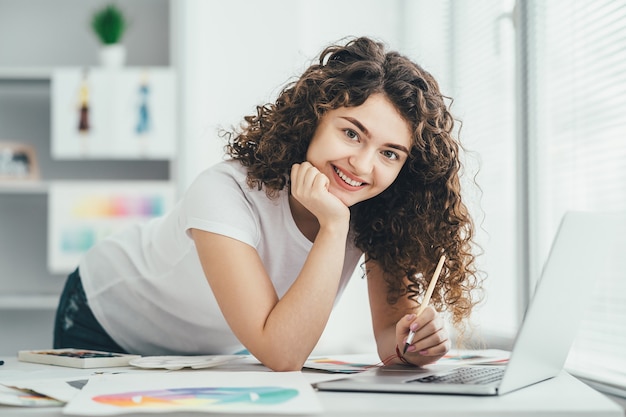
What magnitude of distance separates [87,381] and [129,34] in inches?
97.4

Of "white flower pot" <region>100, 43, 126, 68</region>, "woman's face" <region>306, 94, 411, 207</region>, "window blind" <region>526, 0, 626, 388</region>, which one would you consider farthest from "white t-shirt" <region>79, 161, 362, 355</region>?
"white flower pot" <region>100, 43, 126, 68</region>

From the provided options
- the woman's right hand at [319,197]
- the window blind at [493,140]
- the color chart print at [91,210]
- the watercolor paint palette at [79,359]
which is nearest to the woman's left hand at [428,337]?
the woman's right hand at [319,197]

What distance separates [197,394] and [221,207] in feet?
1.44

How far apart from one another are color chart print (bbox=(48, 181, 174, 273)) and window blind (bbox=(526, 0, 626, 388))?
1455mm

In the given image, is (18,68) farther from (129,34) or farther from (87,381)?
(87,381)

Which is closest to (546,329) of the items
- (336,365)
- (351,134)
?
(336,365)

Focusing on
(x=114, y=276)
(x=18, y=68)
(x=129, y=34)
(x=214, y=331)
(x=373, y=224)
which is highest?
(x=129, y=34)

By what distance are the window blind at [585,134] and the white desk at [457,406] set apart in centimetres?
83

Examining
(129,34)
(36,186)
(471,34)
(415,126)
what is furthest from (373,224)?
(129,34)

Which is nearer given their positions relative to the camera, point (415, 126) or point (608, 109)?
point (415, 126)

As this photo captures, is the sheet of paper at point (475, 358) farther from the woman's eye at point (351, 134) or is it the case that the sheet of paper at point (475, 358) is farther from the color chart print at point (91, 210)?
the color chart print at point (91, 210)

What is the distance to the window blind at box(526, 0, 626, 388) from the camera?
1807 mm

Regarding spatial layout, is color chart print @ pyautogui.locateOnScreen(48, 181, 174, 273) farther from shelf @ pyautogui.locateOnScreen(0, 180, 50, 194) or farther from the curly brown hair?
the curly brown hair

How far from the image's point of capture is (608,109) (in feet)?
6.07
